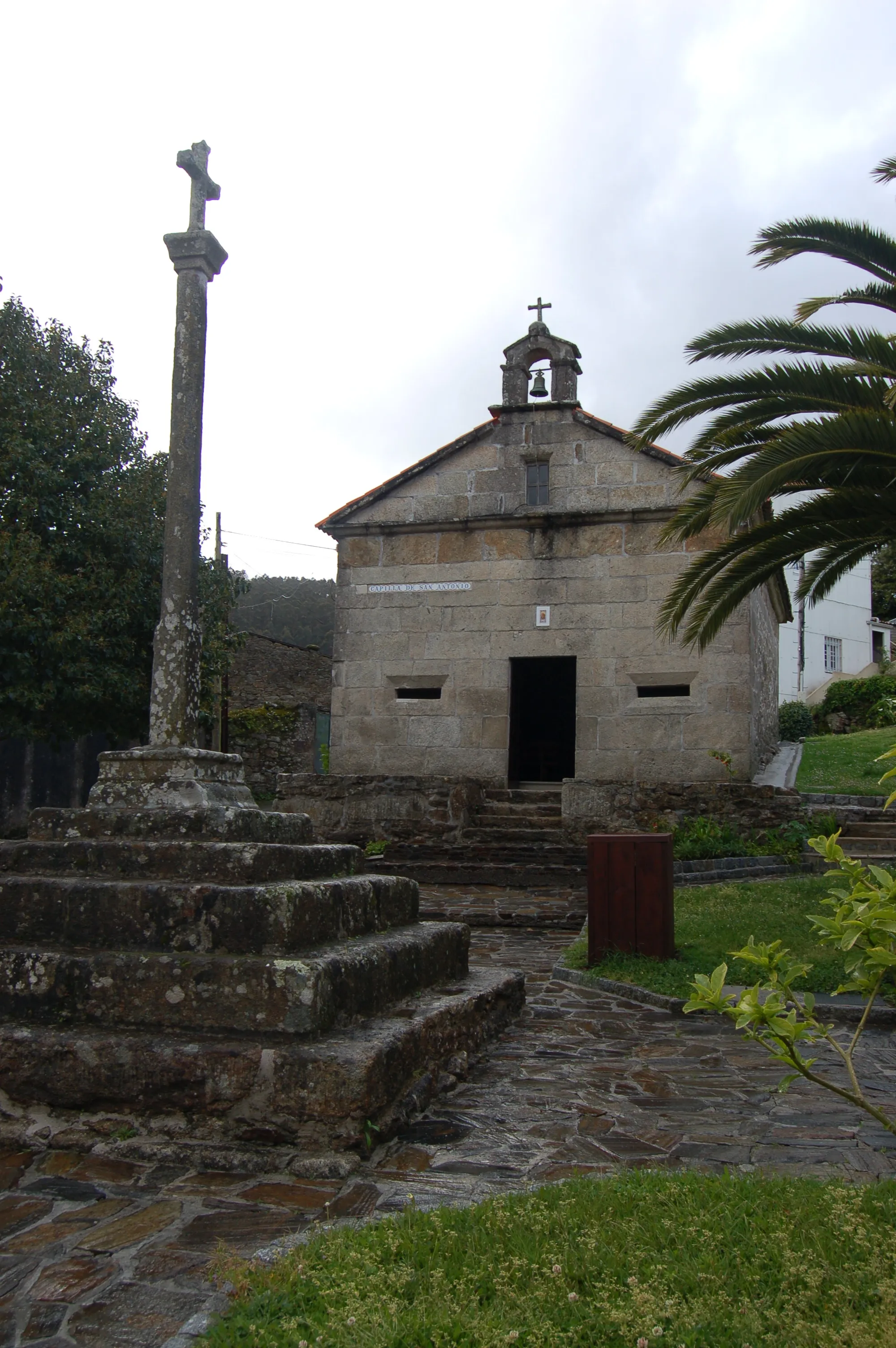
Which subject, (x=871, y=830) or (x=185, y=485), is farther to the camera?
(x=871, y=830)

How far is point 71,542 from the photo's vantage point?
48.4 ft

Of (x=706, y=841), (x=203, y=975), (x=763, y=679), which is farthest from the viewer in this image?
(x=763, y=679)

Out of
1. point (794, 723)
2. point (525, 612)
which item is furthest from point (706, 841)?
point (794, 723)

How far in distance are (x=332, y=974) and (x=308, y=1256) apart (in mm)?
1347

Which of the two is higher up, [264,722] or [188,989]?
[264,722]

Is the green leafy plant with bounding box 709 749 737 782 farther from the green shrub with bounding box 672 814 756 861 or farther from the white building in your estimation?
the white building

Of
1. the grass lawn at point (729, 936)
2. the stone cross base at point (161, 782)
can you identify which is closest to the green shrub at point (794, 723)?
the grass lawn at point (729, 936)

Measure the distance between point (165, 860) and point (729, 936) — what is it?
467 centimetres

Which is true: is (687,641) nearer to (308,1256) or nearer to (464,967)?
(464,967)

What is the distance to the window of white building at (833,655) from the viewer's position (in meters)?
35.1

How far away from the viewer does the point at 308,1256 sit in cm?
249

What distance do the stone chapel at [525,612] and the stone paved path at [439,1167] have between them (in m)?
8.12

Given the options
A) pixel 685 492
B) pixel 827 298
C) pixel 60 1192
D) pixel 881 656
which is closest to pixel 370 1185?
pixel 60 1192

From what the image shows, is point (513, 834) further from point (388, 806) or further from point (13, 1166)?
point (13, 1166)
